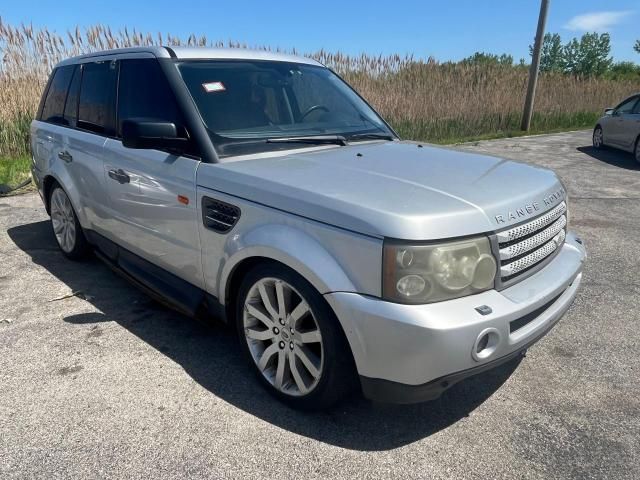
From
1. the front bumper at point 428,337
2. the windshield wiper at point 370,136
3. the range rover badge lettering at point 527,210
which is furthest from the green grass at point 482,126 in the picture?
the front bumper at point 428,337

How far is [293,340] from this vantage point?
265 centimetres

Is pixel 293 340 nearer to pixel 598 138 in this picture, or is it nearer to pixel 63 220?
pixel 63 220

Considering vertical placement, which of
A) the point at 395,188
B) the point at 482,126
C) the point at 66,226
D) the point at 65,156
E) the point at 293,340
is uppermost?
the point at 395,188

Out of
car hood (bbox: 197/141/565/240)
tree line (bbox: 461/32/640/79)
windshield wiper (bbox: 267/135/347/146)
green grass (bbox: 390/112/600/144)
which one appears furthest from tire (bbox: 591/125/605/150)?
tree line (bbox: 461/32/640/79)

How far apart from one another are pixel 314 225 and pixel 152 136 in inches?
46.7

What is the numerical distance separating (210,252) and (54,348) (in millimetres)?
1339

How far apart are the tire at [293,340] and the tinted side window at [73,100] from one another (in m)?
2.69

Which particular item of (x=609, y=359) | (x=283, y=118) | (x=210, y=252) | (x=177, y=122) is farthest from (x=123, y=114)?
(x=609, y=359)

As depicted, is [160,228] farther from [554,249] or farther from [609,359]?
[609,359]

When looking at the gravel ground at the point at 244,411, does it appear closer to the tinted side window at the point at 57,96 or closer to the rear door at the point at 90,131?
the rear door at the point at 90,131

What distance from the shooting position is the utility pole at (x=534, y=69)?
16.2 metres

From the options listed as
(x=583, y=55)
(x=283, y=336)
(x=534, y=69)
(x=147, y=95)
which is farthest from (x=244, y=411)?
(x=583, y=55)

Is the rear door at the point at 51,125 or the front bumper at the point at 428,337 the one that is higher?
the rear door at the point at 51,125

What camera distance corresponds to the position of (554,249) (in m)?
2.85
